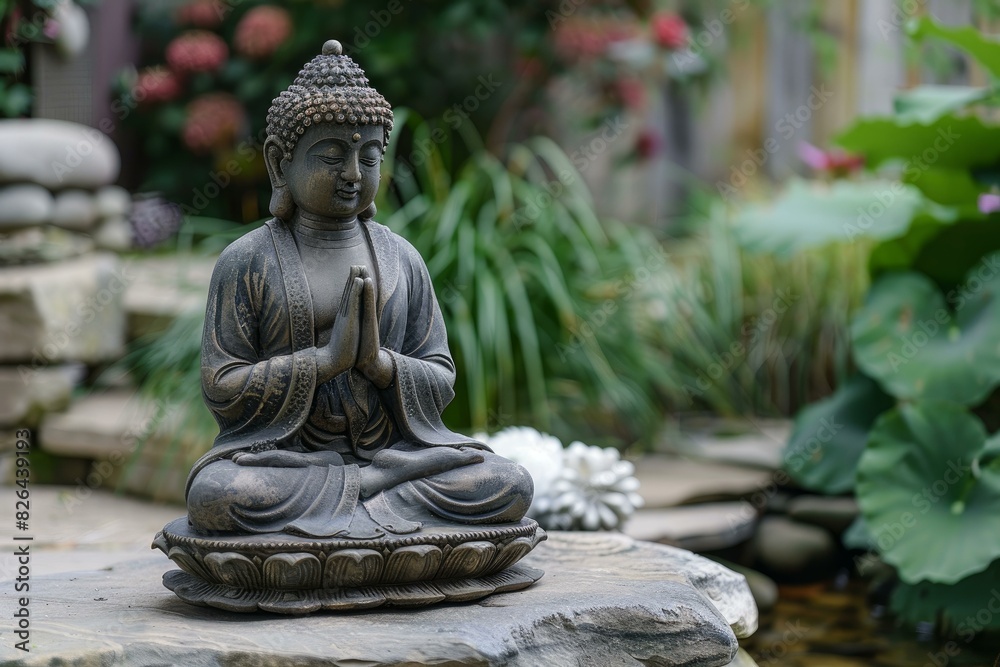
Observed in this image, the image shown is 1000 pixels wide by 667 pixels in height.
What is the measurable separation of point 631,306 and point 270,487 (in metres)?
2.98

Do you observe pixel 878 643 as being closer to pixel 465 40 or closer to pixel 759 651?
pixel 759 651

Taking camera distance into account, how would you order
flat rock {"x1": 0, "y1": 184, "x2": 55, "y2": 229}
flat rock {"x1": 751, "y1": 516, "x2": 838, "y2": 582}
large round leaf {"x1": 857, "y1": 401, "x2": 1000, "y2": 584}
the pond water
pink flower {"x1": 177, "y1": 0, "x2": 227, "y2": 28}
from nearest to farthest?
large round leaf {"x1": 857, "y1": 401, "x2": 1000, "y2": 584}
the pond water
flat rock {"x1": 751, "y1": 516, "x2": 838, "y2": 582}
flat rock {"x1": 0, "y1": 184, "x2": 55, "y2": 229}
pink flower {"x1": 177, "y1": 0, "x2": 227, "y2": 28}

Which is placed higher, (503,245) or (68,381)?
(503,245)

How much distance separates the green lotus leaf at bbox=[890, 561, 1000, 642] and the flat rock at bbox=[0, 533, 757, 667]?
130 cm

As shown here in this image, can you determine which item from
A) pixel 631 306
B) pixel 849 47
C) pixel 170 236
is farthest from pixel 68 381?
pixel 849 47

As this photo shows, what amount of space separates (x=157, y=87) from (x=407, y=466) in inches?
187

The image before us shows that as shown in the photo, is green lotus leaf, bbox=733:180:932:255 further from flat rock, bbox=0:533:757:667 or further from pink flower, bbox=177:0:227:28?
pink flower, bbox=177:0:227:28

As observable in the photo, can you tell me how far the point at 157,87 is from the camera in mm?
6816

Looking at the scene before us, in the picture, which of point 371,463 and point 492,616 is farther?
point 371,463

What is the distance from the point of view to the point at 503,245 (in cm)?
499

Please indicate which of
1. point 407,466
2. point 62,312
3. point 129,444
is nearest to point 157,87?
point 62,312

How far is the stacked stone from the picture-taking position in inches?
209

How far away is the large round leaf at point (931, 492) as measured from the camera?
3.74m

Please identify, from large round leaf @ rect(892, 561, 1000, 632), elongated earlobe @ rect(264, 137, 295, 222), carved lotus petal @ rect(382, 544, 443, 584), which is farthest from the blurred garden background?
elongated earlobe @ rect(264, 137, 295, 222)
